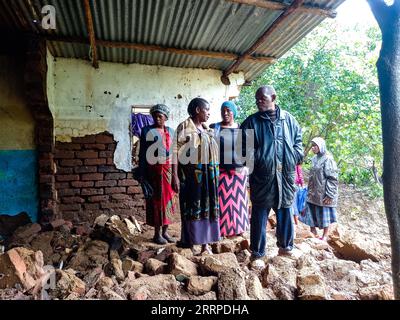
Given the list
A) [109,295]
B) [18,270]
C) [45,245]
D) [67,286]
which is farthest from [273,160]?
[45,245]

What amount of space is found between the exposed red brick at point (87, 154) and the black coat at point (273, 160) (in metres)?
3.27

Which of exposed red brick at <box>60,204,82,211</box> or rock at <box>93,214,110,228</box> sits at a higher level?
exposed red brick at <box>60,204,82,211</box>

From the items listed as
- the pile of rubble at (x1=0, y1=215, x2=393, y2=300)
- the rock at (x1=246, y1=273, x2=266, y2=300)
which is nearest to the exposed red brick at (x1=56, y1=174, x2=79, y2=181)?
the pile of rubble at (x1=0, y1=215, x2=393, y2=300)

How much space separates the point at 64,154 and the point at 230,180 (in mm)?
3139

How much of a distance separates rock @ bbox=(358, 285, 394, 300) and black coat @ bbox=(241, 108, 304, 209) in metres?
0.88

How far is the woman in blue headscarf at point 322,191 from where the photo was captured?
4.34 m

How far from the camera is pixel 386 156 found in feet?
5.64

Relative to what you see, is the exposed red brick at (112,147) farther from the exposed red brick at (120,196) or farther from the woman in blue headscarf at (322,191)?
the woman in blue headscarf at (322,191)

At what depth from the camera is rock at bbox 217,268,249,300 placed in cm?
209

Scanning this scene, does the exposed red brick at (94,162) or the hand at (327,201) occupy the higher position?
the exposed red brick at (94,162)

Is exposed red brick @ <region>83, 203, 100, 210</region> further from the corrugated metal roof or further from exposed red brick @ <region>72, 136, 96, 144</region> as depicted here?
the corrugated metal roof

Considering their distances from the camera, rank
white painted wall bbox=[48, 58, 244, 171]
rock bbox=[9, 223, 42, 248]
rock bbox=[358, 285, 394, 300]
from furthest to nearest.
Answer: white painted wall bbox=[48, 58, 244, 171]
rock bbox=[9, 223, 42, 248]
rock bbox=[358, 285, 394, 300]

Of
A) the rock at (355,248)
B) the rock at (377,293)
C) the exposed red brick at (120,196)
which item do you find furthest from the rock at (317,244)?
the exposed red brick at (120,196)

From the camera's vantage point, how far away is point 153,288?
2.25 m
